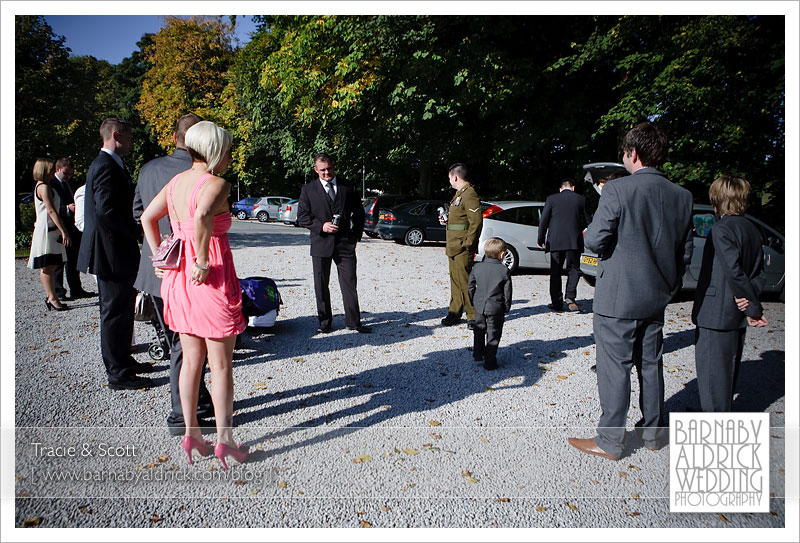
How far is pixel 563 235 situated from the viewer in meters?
7.31

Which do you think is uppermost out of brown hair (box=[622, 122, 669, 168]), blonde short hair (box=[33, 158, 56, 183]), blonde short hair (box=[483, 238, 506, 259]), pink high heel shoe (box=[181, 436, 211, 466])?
blonde short hair (box=[33, 158, 56, 183])

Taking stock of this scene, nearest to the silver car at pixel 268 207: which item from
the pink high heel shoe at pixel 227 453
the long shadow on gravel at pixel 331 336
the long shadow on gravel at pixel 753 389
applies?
the long shadow on gravel at pixel 331 336

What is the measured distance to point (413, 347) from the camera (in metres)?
5.64

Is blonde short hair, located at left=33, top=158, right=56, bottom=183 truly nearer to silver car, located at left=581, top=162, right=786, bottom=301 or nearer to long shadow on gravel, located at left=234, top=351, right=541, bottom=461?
long shadow on gravel, located at left=234, top=351, right=541, bottom=461

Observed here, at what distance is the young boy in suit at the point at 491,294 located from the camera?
4.83 metres

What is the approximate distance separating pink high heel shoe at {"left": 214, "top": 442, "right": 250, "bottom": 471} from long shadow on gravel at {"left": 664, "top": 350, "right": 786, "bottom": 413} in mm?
3309

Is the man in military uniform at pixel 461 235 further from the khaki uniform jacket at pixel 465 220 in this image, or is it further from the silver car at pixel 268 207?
the silver car at pixel 268 207

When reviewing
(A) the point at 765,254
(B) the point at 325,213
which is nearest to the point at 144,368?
(B) the point at 325,213

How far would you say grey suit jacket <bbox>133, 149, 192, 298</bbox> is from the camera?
357 centimetres

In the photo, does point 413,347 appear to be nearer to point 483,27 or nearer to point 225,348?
point 225,348

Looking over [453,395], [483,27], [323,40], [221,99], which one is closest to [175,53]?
[221,99]

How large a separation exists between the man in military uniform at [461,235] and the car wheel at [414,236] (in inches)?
395

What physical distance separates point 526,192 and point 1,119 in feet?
63.0

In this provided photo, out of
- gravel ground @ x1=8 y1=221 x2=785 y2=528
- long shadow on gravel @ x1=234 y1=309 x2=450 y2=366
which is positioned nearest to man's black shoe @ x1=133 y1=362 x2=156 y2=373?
gravel ground @ x1=8 y1=221 x2=785 y2=528
